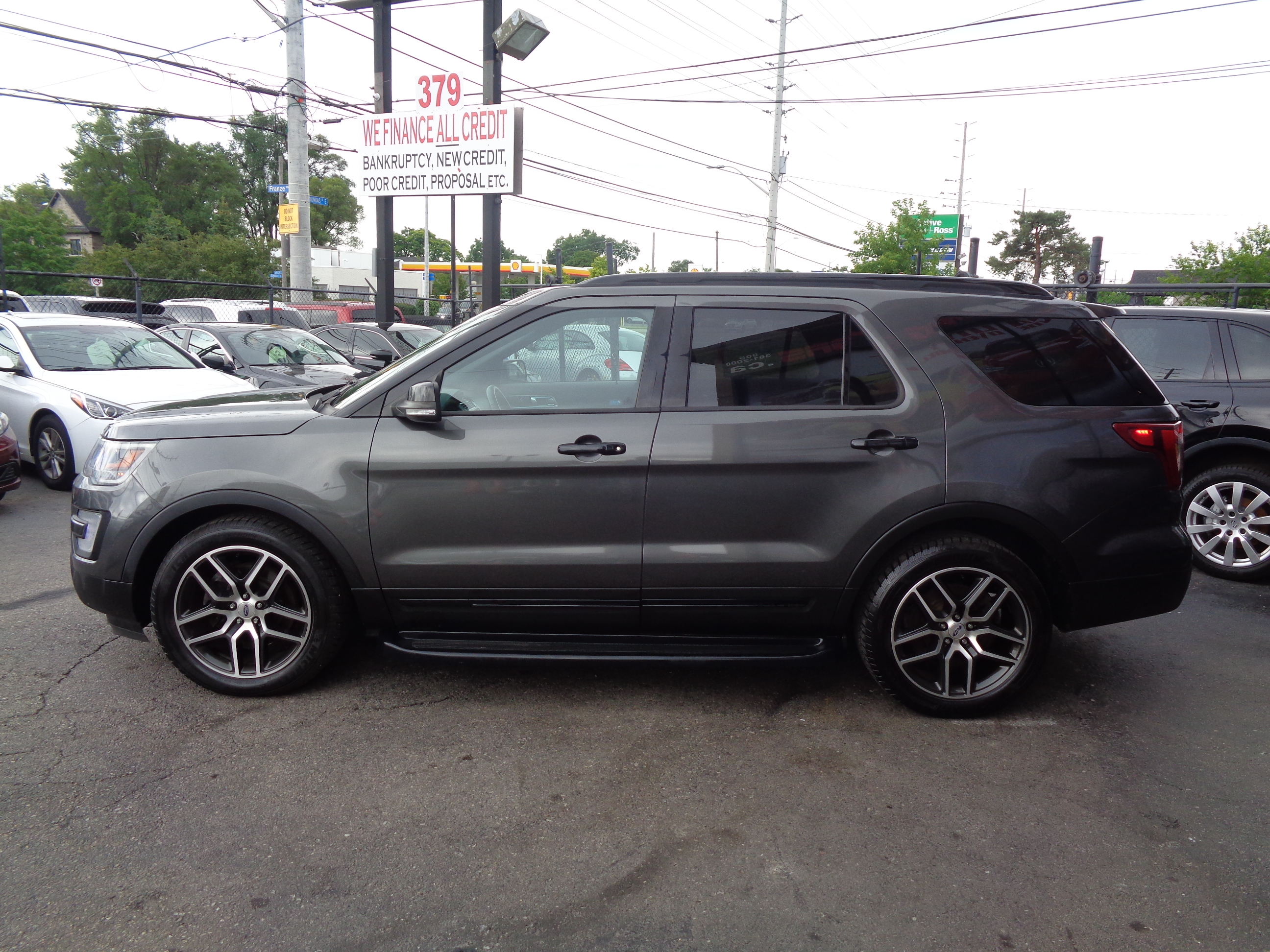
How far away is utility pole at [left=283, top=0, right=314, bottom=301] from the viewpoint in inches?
772

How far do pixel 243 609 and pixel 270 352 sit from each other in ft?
30.5

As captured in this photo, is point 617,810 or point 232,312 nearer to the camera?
point 617,810

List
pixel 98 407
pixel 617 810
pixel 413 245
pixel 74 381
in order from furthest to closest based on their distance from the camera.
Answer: pixel 413 245
pixel 74 381
pixel 98 407
pixel 617 810

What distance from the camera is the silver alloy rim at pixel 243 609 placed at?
150 inches

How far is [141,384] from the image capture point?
331 inches

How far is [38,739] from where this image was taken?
3492mm

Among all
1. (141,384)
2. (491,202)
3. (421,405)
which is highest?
(491,202)

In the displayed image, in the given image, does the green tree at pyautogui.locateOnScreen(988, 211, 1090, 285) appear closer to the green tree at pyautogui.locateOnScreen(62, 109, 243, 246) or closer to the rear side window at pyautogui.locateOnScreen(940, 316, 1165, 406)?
the green tree at pyautogui.locateOnScreen(62, 109, 243, 246)

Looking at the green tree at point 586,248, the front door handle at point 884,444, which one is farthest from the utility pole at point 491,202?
the green tree at point 586,248

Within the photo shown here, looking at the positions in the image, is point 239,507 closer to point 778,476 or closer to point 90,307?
point 778,476

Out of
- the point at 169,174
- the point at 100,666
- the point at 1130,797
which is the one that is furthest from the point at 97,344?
the point at 169,174

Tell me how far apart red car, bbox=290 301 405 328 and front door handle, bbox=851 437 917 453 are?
703 inches

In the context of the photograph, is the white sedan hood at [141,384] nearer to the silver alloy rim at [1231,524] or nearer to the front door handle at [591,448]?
the front door handle at [591,448]

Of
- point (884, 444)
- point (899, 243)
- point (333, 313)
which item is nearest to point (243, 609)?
point (884, 444)
